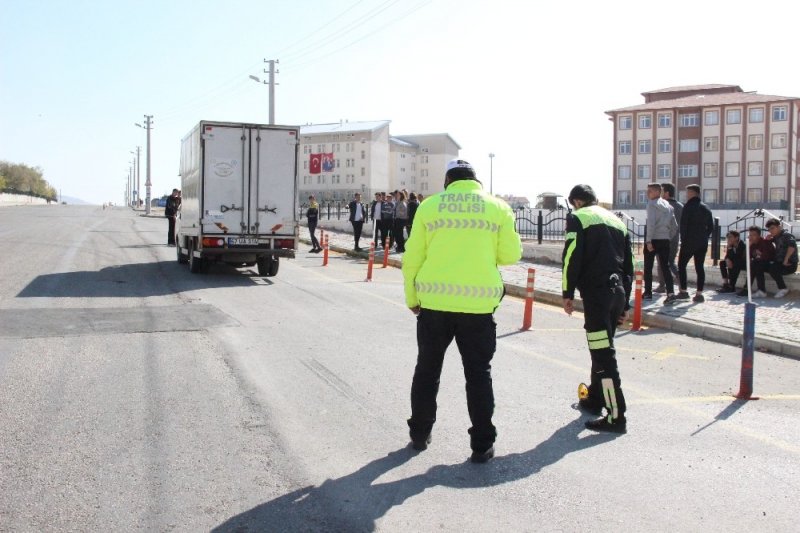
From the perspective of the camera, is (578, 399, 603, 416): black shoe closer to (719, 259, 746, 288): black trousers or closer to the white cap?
Result: the white cap

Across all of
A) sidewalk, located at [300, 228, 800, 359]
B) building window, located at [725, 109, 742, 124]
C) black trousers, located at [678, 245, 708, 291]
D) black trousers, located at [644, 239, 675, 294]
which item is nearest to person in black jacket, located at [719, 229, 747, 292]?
sidewalk, located at [300, 228, 800, 359]

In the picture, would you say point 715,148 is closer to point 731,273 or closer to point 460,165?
point 731,273

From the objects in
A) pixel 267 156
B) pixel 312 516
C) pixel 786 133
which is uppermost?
pixel 786 133

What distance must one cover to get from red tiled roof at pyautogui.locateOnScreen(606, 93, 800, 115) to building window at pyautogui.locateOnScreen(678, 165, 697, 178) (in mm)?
6585

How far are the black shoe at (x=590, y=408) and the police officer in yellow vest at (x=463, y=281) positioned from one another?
4.90ft

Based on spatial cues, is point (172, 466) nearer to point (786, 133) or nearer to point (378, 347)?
point (378, 347)

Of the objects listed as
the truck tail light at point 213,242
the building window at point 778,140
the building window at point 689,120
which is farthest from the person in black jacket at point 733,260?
the building window at point 689,120

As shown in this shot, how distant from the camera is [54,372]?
7.01 m

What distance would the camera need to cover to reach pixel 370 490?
4293mm

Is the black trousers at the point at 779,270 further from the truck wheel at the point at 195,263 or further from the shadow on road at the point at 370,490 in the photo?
the truck wheel at the point at 195,263

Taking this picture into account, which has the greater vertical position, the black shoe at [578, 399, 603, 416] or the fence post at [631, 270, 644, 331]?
the fence post at [631, 270, 644, 331]

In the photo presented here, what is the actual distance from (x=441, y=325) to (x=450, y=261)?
41 cm

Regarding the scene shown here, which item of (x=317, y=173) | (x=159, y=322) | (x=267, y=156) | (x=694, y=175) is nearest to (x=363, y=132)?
(x=317, y=173)

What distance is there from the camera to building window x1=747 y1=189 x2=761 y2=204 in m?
80.1
